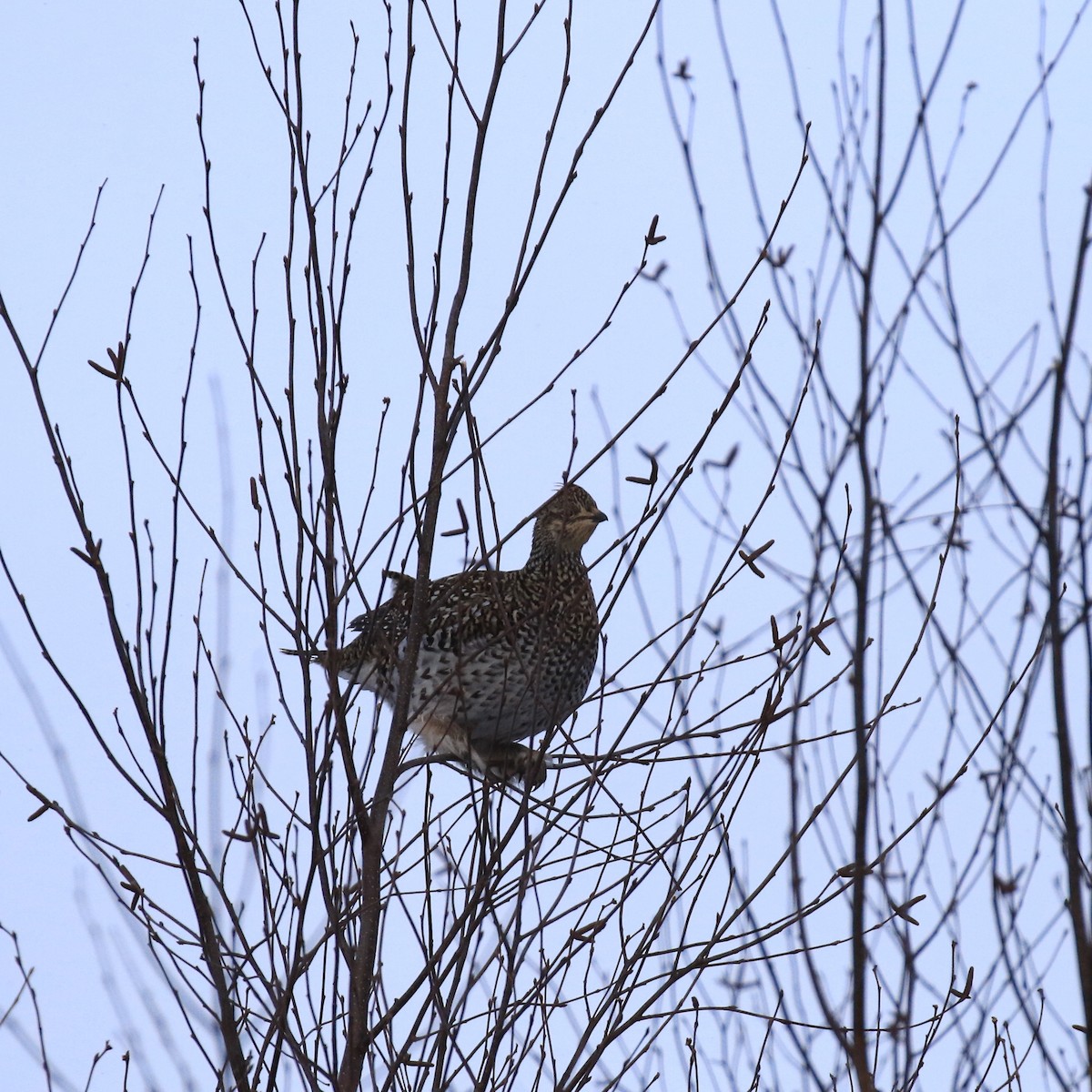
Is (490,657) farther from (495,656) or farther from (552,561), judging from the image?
(552,561)

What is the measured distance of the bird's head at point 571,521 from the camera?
534 cm

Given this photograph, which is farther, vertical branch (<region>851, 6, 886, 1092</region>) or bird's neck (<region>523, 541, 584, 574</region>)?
bird's neck (<region>523, 541, 584, 574</region>)

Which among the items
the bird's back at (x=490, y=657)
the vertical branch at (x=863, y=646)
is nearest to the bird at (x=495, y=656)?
A: the bird's back at (x=490, y=657)

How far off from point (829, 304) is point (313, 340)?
191 centimetres

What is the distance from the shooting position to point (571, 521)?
17.7ft

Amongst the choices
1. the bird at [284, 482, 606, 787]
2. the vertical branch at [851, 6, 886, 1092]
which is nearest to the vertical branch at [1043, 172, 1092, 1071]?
the vertical branch at [851, 6, 886, 1092]

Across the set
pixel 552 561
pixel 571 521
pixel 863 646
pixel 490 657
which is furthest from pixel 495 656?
pixel 863 646

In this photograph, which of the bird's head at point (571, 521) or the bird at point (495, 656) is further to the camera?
the bird's head at point (571, 521)

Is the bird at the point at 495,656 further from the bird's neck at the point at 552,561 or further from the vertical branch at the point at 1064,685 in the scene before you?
the vertical branch at the point at 1064,685

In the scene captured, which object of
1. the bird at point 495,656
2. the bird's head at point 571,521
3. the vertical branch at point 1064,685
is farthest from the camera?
the bird's head at point 571,521

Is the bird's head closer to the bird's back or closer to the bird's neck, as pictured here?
the bird's neck

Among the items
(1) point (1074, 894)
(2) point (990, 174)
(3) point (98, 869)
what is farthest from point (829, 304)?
(3) point (98, 869)

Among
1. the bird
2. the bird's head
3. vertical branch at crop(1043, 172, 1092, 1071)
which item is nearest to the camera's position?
vertical branch at crop(1043, 172, 1092, 1071)

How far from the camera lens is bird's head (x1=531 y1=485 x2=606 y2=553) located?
5.34 m
